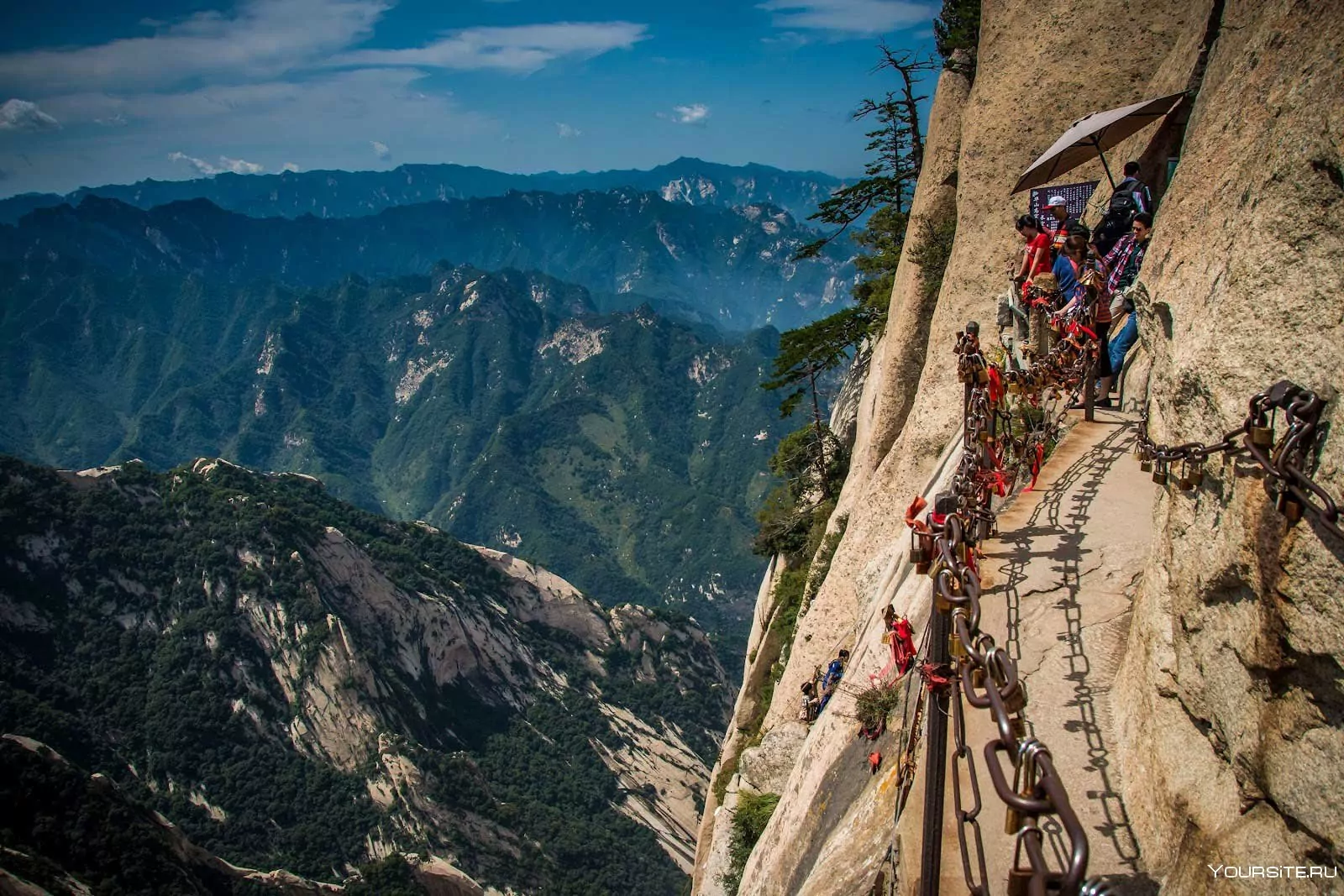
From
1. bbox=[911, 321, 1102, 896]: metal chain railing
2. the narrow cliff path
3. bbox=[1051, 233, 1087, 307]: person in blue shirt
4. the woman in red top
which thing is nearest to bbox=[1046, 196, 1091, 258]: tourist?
bbox=[1051, 233, 1087, 307]: person in blue shirt

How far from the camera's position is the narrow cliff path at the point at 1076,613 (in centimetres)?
789

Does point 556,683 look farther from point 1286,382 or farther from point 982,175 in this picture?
point 1286,382

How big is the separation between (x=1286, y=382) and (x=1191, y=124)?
18.0 feet

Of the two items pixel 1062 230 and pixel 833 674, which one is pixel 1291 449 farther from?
pixel 833 674

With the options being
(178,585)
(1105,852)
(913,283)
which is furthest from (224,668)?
(1105,852)

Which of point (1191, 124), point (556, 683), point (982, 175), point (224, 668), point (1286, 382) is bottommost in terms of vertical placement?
point (556, 683)

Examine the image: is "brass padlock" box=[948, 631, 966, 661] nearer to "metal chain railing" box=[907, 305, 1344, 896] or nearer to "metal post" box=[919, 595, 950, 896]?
"metal chain railing" box=[907, 305, 1344, 896]

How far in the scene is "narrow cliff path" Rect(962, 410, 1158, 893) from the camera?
311 inches

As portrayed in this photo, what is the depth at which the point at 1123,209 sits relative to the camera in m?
16.9

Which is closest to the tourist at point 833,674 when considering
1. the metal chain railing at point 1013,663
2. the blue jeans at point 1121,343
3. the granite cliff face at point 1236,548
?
the granite cliff face at point 1236,548

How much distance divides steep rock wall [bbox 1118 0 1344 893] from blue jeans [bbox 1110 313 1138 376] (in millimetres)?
7601

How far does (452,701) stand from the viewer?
472 feet

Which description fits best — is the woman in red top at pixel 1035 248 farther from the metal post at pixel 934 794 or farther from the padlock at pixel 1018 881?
the padlock at pixel 1018 881

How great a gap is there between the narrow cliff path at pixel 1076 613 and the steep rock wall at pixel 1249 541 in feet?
1.50
